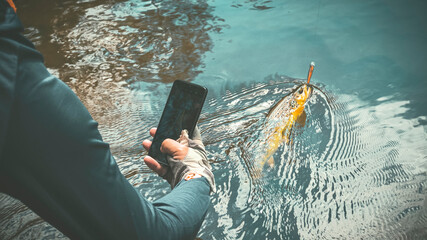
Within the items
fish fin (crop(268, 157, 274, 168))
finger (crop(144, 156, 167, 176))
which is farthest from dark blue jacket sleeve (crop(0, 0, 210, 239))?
fish fin (crop(268, 157, 274, 168))

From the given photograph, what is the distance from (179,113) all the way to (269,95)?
78 cm

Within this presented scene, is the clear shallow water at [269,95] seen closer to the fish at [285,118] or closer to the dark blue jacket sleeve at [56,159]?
the fish at [285,118]

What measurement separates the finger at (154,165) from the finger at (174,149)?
5 cm

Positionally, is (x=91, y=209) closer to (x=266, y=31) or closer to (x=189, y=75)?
(x=189, y=75)

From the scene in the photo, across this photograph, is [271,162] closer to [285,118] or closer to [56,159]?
[285,118]

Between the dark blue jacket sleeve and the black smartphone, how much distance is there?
0.46m

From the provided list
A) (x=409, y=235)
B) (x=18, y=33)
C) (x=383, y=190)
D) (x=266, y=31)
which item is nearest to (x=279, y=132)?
(x=383, y=190)

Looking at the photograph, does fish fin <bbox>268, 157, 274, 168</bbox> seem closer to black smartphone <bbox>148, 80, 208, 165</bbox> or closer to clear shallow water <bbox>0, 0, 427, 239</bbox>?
clear shallow water <bbox>0, 0, 427, 239</bbox>

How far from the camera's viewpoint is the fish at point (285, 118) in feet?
4.68

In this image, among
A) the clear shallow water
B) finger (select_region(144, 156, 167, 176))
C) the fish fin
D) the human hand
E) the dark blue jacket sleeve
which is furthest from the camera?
the fish fin

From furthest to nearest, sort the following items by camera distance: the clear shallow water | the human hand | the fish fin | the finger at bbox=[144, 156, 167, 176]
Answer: the fish fin
the clear shallow water
the finger at bbox=[144, 156, 167, 176]
the human hand

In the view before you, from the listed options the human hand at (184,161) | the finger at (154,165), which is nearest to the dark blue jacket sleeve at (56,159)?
the human hand at (184,161)

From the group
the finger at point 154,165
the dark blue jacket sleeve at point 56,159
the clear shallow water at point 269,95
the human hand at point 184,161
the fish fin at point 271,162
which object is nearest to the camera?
the dark blue jacket sleeve at point 56,159

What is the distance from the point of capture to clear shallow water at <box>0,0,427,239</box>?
116 cm
